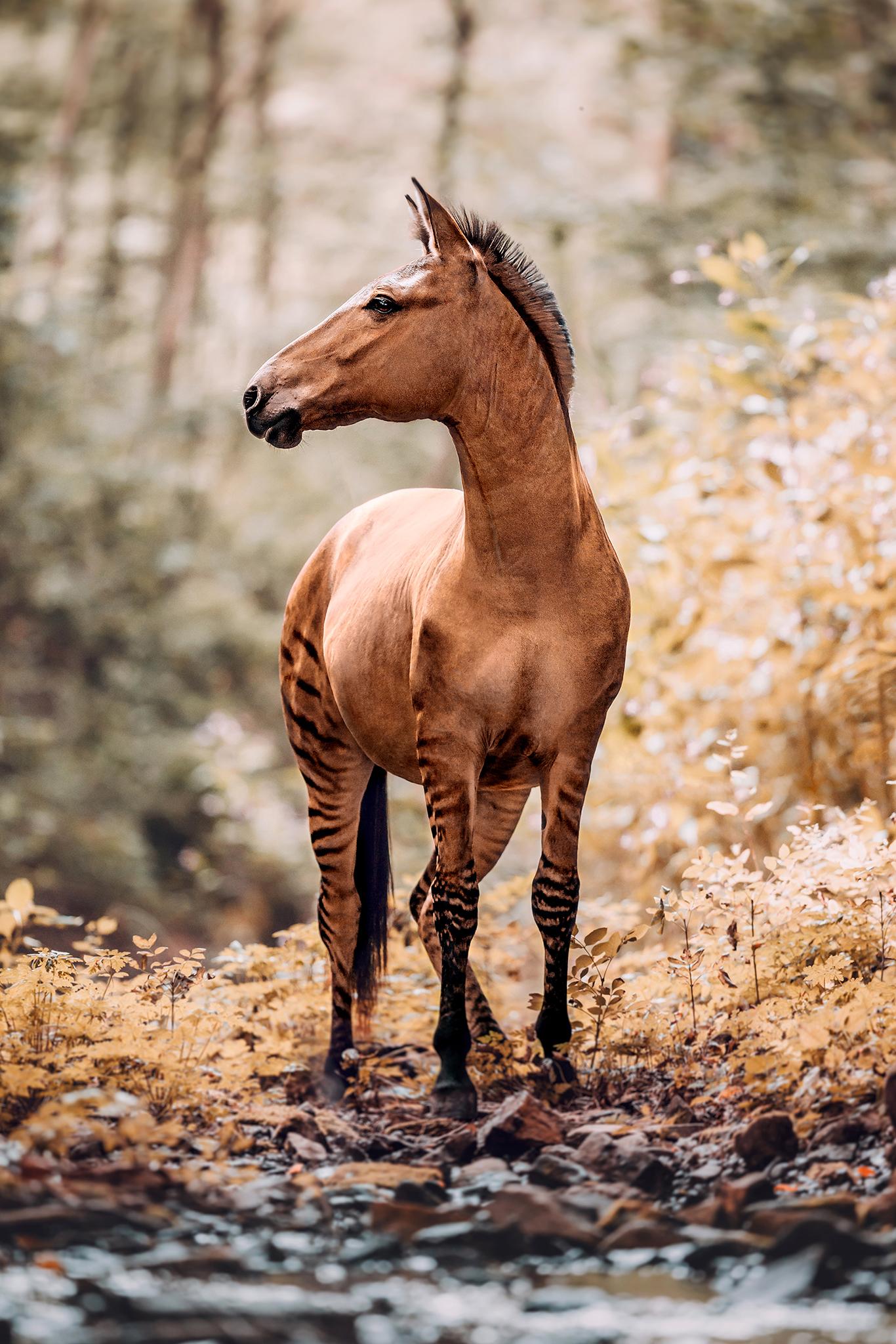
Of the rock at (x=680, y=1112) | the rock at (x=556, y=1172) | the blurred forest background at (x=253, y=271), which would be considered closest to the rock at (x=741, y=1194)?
the rock at (x=556, y=1172)

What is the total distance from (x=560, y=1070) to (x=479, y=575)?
4.80ft

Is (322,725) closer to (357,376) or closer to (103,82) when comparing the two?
(357,376)

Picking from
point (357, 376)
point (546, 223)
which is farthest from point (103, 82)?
point (357, 376)

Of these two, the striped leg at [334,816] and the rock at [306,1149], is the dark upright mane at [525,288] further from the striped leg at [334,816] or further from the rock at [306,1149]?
the rock at [306,1149]

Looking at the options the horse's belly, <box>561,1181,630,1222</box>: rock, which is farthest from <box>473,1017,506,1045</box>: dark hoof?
<box>561,1181,630,1222</box>: rock

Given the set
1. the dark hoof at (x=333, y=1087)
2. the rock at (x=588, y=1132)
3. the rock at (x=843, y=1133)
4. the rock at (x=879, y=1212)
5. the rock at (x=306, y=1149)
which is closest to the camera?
the rock at (x=879, y=1212)

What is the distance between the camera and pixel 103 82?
13289 mm

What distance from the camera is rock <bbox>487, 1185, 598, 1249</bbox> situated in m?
2.69

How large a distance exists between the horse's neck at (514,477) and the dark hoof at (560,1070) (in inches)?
54.4

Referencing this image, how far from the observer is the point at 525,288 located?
3527 mm

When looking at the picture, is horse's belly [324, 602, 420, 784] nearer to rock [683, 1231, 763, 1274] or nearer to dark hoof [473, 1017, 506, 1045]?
dark hoof [473, 1017, 506, 1045]

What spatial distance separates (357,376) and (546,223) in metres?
8.06

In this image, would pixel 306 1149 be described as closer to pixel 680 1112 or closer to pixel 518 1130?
pixel 518 1130

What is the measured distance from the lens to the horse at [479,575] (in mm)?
3312
